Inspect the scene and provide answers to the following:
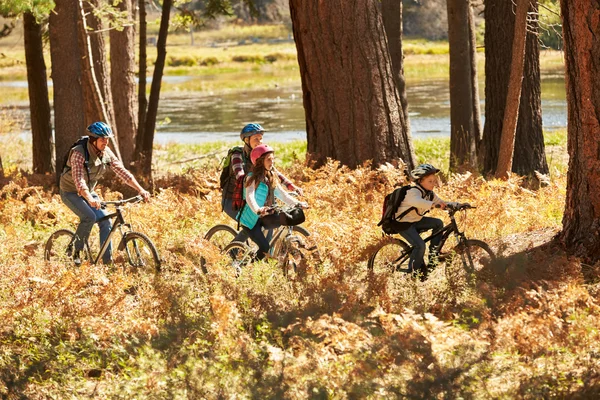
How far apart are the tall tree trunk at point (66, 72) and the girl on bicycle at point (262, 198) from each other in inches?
258

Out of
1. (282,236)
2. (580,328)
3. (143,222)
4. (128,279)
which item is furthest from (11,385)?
(143,222)

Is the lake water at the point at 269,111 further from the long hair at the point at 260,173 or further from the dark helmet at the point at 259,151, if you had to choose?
the dark helmet at the point at 259,151

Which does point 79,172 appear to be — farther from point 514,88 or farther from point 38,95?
point 38,95

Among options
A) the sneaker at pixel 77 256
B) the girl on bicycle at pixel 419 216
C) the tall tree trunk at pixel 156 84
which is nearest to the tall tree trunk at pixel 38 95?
the tall tree trunk at pixel 156 84

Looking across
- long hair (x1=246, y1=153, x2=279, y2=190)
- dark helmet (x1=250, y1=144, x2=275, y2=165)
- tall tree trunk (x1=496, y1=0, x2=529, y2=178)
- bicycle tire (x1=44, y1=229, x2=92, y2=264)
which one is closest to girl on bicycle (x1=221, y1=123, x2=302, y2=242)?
long hair (x1=246, y1=153, x2=279, y2=190)

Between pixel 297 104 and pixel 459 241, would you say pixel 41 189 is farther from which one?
pixel 297 104

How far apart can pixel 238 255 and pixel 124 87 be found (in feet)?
40.2

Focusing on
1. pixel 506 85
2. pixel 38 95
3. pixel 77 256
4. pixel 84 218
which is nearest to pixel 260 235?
pixel 84 218

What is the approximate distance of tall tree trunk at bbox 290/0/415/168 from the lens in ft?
43.1

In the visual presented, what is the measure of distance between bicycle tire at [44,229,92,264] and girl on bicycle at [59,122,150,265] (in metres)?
0.09

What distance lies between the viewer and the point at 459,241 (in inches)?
336

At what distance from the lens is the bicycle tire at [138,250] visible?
952 cm

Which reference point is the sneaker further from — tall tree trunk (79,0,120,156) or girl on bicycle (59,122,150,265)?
tall tree trunk (79,0,120,156)

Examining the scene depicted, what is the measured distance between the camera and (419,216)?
344 inches
